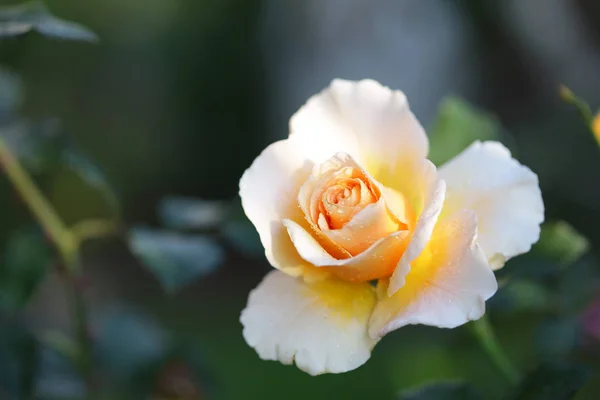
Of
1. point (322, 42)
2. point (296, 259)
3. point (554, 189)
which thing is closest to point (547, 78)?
point (554, 189)

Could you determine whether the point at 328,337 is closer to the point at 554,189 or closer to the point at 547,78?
the point at 554,189

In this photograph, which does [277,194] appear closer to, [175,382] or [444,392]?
[444,392]

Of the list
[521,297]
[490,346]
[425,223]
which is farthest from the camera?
[521,297]

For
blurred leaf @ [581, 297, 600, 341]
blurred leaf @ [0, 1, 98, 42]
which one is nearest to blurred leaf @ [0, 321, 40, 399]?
blurred leaf @ [0, 1, 98, 42]

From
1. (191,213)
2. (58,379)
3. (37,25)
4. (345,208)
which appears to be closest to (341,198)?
(345,208)

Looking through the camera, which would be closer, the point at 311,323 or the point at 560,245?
the point at 311,323

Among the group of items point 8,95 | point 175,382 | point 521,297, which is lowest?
point 175,382
